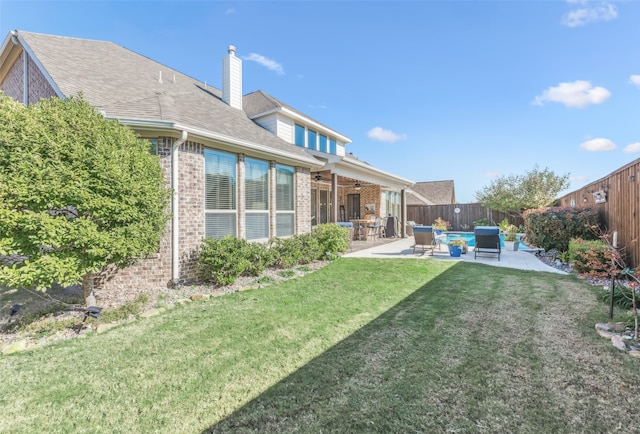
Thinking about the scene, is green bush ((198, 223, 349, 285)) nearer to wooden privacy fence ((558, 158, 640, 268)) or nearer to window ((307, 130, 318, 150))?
window ((307, 130, 318, 150))

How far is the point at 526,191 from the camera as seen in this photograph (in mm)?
22375

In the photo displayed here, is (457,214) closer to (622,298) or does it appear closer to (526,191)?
(526,191)

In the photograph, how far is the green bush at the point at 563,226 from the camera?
29.3ft

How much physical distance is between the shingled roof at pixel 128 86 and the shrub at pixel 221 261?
2.52 metres

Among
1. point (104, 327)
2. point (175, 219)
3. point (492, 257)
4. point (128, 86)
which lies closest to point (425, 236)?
point (492, 257)

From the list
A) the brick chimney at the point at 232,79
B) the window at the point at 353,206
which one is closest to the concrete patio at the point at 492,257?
the window at the point at 353,206

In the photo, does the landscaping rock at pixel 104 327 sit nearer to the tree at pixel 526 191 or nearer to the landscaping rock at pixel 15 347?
the landscaping rock at pixel 15 347

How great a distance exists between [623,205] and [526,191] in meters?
17.7

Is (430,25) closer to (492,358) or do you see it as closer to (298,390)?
(492,358)

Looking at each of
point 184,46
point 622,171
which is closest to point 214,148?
point 184,46

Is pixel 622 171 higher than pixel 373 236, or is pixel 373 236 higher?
pixel 622 171

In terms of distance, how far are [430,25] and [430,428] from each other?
39.8 ft

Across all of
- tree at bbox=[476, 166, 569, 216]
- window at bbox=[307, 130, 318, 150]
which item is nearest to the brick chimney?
window at bbox=[307, 130, 318, 150]

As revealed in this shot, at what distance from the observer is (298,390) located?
267 centimetres
